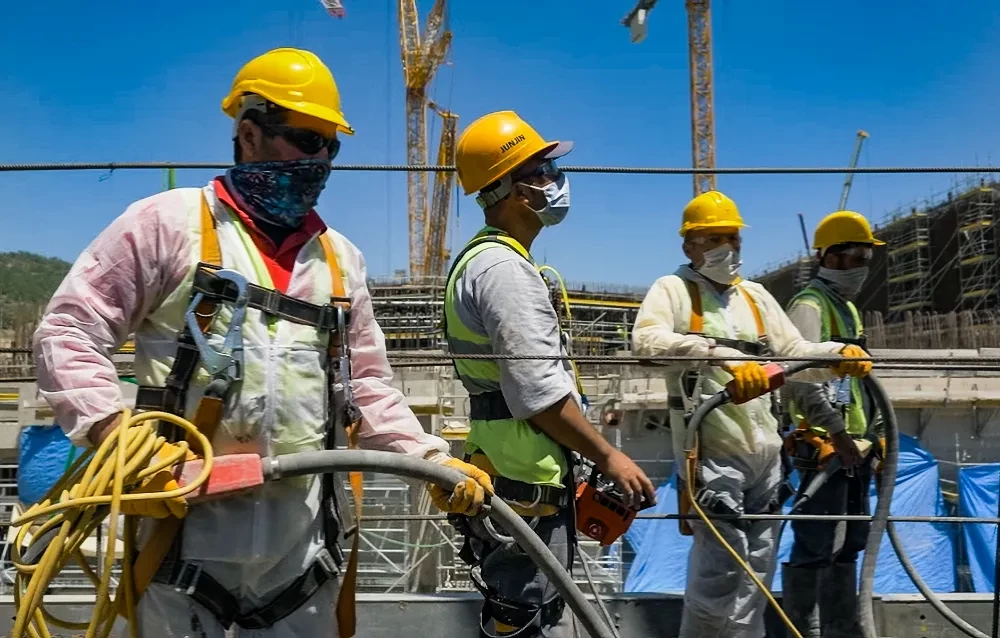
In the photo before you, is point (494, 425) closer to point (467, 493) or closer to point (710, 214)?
point (467, 493)

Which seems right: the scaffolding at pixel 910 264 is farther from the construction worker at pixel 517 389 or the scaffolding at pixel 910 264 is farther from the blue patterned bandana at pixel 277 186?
the blue patterned bandana at pixel 277 186

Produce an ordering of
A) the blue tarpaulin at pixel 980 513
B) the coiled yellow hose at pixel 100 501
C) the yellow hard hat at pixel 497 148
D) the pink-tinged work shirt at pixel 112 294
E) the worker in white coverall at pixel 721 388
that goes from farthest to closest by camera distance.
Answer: the blue tarpaulin at pixel 980 513
the worker in white coverall at pixel 721 388
the yellow hard hat at pixel 497 148
the pink-tinged work shirt at pixel 112 294
the coiled yellow hose at pixel 100 501

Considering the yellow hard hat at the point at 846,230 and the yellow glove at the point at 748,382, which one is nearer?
the yellow glove at the point at 748,382

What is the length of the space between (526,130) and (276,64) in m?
0.83

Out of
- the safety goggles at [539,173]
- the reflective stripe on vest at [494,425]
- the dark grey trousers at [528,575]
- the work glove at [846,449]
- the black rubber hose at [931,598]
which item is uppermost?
the safety goggles at [539,173]

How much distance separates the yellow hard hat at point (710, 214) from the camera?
342cm

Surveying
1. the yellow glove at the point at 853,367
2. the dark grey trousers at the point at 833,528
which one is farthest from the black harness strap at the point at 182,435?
the dark grey trousers at the point at 833,528

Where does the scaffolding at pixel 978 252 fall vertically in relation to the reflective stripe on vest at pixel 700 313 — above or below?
above

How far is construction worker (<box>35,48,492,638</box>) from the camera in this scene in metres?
1.66

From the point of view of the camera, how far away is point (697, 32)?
50062 millimetres

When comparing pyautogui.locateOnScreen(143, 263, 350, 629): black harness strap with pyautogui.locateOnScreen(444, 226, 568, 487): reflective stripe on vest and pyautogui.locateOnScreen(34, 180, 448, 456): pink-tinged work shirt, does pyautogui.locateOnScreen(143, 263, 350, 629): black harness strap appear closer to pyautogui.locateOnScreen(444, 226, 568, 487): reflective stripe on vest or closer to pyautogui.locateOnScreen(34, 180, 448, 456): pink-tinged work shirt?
pyautogui.locateOnScreen(34, 180, 448, 456): pink-tinged work shirt

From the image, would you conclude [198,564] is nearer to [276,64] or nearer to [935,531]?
[276,64]

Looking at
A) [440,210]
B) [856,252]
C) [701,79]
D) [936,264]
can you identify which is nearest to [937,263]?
[936,264]

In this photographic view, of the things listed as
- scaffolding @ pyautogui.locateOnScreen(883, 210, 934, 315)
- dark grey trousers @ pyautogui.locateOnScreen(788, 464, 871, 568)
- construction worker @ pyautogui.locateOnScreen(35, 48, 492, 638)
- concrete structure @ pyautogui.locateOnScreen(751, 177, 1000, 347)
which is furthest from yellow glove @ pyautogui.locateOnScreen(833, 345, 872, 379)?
scaffolding @ pyautogui.locateOnScreen(883, 210, 934, 315)
